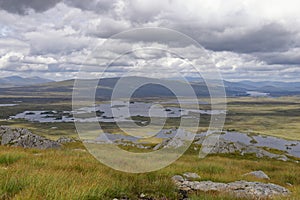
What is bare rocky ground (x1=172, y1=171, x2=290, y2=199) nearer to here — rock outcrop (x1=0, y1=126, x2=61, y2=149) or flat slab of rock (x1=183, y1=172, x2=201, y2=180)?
flat slab of rock (x1=183, y1=172, x2=201, y2=180)

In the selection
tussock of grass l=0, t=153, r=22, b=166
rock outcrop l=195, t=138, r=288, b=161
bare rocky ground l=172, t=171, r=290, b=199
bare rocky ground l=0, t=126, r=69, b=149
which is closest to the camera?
bare rocky ground l=172, t=171, r=290, b=199

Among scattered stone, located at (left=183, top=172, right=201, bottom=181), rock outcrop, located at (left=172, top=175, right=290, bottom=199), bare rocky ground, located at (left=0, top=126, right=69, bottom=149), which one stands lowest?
bare rocky ground, located at (left=0, top=126, right=69, bottom=149)

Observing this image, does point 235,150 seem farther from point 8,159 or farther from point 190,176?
point 8,159

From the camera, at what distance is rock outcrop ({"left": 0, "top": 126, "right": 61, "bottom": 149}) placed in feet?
101

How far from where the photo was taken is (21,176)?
7.33m

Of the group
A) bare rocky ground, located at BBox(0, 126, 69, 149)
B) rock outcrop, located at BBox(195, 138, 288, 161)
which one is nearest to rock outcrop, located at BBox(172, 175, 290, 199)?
bare rocky ground, located at BBox(0, 126, 69, 149)

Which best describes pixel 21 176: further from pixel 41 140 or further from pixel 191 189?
pixel 41 140

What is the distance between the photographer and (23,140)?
3186 centimetres

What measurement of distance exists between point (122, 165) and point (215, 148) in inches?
1517

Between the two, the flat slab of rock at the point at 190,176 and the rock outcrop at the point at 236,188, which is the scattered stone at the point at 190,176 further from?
the rock outcrop at the point at 236,188

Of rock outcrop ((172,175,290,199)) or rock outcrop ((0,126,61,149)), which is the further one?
rock outcrop ((0,126,61,149))

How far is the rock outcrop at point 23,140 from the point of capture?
1209 inches

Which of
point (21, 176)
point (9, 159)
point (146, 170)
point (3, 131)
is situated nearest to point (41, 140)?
point (3, 131)

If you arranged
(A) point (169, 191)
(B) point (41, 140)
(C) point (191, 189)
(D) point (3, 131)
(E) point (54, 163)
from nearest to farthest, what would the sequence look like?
(A) point (169, 191) → (C) point (191, 189) → (E) point (54, 163) → (B) point (41, 140) → (D) point (3, 131)
